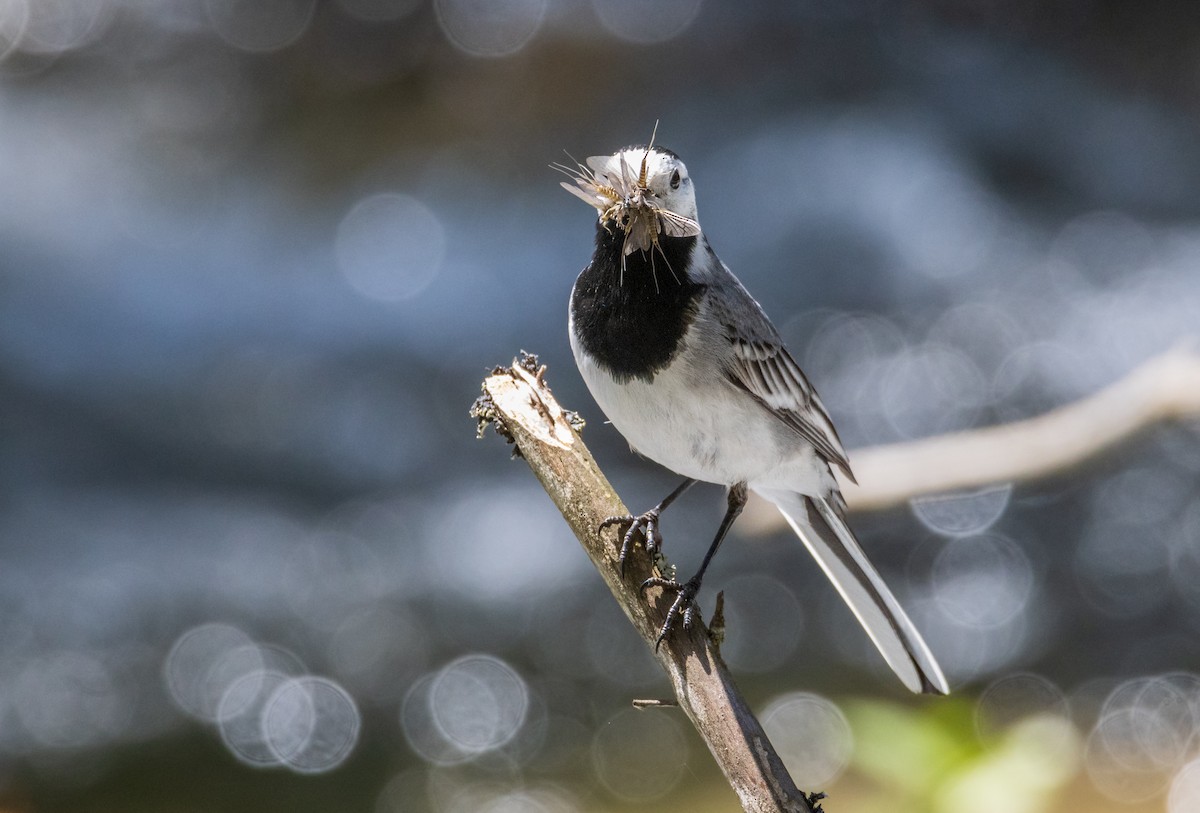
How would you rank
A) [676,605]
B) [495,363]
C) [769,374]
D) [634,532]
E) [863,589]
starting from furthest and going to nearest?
[495,363]
[863,589]
[769,374]
[634,532]
[676,605]

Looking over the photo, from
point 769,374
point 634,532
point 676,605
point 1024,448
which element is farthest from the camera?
point 1024,448

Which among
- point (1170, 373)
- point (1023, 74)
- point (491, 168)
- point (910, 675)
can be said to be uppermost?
point (491, 168)

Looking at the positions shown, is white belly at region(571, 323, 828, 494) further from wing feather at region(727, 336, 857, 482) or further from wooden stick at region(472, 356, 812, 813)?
wooden stick at region(472, 356, 812, 813)

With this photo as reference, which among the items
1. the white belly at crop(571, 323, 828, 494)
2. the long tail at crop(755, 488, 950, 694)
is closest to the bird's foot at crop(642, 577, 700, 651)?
the white belly at crop(571, 323, 828, 494)

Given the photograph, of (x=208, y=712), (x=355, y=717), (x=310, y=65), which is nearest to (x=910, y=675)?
(x=355, y=717)

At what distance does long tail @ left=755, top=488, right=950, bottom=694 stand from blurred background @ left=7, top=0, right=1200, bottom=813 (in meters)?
1.69

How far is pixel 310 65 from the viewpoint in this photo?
337 inches

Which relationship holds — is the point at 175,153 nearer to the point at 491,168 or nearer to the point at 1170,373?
the point at 491,168

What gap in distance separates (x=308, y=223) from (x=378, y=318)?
1.09 meters

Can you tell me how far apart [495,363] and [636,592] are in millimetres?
5368

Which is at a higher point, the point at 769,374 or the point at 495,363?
the point at 495,363

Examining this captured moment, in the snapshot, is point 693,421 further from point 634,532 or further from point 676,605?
point 676,605

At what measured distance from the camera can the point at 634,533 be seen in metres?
2.67

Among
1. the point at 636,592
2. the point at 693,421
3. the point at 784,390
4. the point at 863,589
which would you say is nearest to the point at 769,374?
the point at 784,390
